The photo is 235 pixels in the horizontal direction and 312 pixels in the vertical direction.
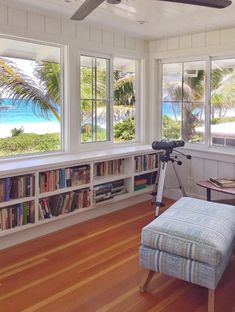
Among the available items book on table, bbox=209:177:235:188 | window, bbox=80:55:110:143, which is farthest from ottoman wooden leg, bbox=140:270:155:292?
window, bbox=80:55:110:143

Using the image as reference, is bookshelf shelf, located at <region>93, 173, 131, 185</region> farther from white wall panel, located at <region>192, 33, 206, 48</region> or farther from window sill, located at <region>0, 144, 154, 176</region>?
white wall panel, located at <region>192, 33, 206, 48</region>

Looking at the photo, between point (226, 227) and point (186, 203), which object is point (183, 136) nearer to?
point (186, 203)

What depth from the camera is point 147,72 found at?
502cm

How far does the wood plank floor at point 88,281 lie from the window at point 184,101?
1824mm

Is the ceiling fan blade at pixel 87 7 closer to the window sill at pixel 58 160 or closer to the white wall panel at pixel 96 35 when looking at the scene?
the window sill at pixel 58 160

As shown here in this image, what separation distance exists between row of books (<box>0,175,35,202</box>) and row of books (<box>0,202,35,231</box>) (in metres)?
0.10

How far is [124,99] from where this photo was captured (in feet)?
16.0

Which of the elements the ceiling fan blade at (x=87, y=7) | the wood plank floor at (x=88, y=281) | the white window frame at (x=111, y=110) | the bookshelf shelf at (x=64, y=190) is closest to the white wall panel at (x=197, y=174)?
the white window frame at (x=111, y=110)

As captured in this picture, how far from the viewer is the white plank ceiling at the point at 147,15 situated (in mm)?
3207

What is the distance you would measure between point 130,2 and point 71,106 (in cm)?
142

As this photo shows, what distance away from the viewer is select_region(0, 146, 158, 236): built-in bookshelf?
3.22 m

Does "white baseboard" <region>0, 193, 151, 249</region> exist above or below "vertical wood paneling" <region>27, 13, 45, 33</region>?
below

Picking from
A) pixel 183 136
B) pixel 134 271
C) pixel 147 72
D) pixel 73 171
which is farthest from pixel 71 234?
pixel 147 72

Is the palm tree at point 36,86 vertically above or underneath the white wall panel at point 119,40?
underneath
